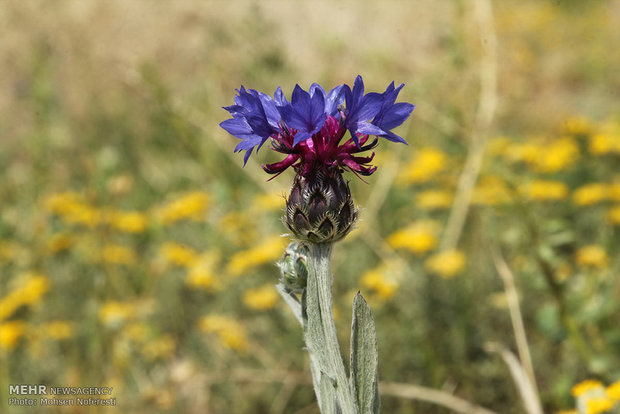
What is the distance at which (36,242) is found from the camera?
3.84 metres

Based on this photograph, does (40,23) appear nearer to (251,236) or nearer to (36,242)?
(36,242)

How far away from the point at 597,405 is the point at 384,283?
1.16 metres

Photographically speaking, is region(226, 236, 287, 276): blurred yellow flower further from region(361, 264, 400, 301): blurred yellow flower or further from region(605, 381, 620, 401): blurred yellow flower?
region(605, 381, 620, 401): blurred yellow flower

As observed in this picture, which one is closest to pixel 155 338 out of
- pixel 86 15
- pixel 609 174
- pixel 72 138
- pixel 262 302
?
pixel 262 302

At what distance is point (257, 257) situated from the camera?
3.04 meters

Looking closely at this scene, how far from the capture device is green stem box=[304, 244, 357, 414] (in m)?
1.12

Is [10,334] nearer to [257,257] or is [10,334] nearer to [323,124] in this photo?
[257,257]

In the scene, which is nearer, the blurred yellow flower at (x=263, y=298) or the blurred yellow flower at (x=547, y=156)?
the blurred yellow flower at (x=263, y=298)

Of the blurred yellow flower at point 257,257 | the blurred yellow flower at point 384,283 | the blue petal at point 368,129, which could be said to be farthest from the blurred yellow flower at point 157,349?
the blue petal at point 368,129

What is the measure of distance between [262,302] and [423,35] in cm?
697

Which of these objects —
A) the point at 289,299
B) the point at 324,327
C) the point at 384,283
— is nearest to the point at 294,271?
the point at 289,299

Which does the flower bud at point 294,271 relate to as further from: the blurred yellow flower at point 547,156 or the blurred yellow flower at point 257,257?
the blurred yellow flower at point 547,156

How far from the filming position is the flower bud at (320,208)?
1124 millimetres

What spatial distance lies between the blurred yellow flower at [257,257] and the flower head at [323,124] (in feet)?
6.00
